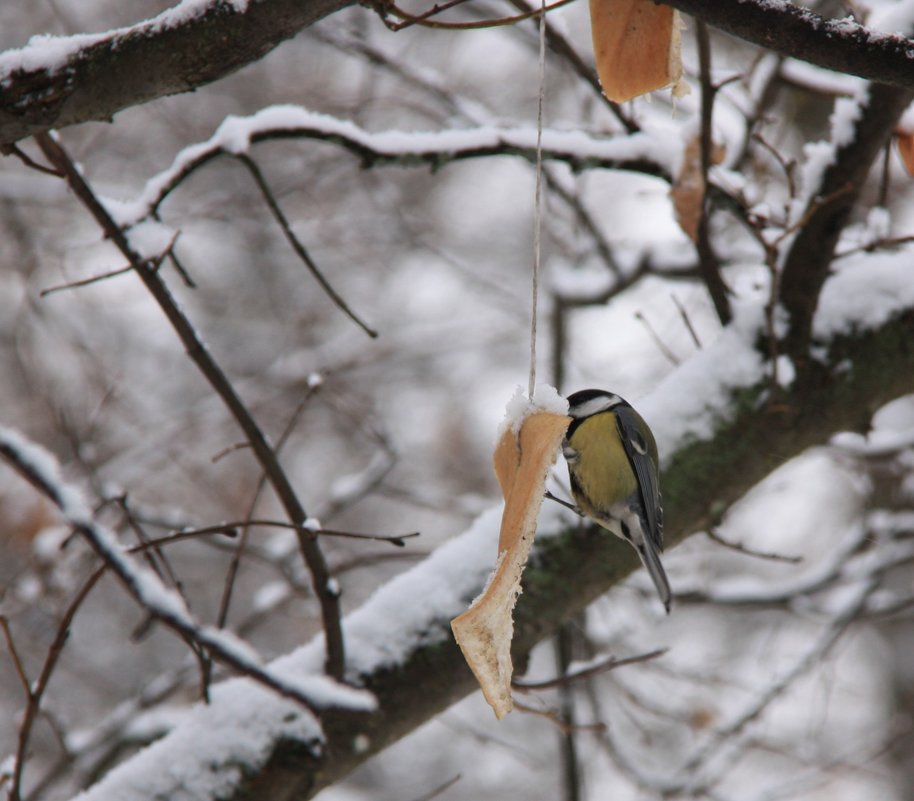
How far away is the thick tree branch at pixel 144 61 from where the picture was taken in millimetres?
1432

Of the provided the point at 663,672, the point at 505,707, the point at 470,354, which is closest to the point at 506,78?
the point at 470,354

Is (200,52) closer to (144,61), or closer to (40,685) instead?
(144,61)

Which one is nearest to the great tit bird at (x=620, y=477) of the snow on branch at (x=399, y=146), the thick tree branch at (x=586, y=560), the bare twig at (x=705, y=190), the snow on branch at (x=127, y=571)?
the thick tree branch at (x=586, y=560)

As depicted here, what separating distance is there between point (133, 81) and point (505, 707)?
1.18 m

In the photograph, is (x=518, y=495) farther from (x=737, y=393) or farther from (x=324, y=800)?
(x=324, y=800)

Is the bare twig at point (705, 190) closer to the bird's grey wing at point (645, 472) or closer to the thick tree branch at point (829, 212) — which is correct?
the thick tree branch at point (829, 212)

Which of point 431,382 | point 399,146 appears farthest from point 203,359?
point 431,382

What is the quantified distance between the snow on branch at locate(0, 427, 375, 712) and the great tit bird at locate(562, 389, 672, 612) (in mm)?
766

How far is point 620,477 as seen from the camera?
2.12m

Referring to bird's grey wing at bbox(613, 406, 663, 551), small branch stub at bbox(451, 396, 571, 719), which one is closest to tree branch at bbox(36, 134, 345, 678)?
small branch stub at bbox(451, 396, 571, 719)

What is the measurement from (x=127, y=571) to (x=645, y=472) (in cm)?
111

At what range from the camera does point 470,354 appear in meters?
8.36

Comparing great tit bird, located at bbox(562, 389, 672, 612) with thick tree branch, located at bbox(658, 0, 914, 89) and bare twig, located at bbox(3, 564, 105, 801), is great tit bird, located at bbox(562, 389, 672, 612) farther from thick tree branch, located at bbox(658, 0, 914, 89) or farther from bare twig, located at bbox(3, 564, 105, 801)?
bare twig, located at bbox(3, 564, 105, 801)

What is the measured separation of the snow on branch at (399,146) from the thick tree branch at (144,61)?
42 centimetres
